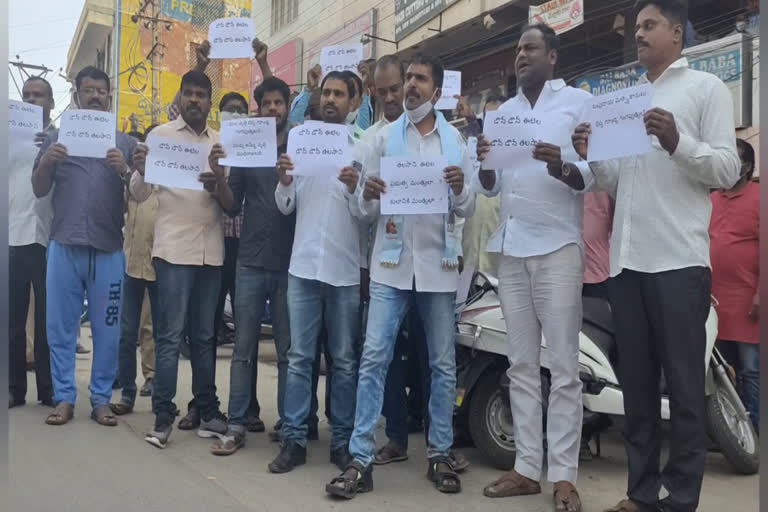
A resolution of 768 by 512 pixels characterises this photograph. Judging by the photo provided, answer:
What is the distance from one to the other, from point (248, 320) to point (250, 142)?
105 cm

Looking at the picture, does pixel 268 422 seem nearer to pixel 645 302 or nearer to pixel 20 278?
pixel 20 278

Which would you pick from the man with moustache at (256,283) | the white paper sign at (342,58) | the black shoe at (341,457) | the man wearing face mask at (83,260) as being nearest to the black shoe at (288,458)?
the black shoe at (341,457)

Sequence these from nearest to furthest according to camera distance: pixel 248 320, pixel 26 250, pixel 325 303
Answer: pixel 325 303 → pixel 248 320 → pixel 26 250

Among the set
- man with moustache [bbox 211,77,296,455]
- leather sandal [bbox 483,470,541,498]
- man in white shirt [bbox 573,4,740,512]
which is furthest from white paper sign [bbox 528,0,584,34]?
leather sandal [bbox 483,470,541,498]

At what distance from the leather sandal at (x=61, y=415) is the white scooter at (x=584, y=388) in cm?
257

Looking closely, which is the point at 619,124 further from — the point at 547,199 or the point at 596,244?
the point at 596,244

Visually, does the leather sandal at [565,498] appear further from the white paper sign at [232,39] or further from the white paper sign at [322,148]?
the white paper sign at [232,39]

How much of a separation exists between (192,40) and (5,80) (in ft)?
90.6

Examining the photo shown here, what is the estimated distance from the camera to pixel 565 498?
334 centimetres

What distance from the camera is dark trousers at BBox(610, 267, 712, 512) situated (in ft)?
9.86

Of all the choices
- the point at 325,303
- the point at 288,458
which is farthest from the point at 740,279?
the point at 288,458

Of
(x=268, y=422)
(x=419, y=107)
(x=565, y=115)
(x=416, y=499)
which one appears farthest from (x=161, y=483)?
(x=565, y=115)

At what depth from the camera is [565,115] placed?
3561 millimetres

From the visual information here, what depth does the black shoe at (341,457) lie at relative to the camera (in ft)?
12.9
